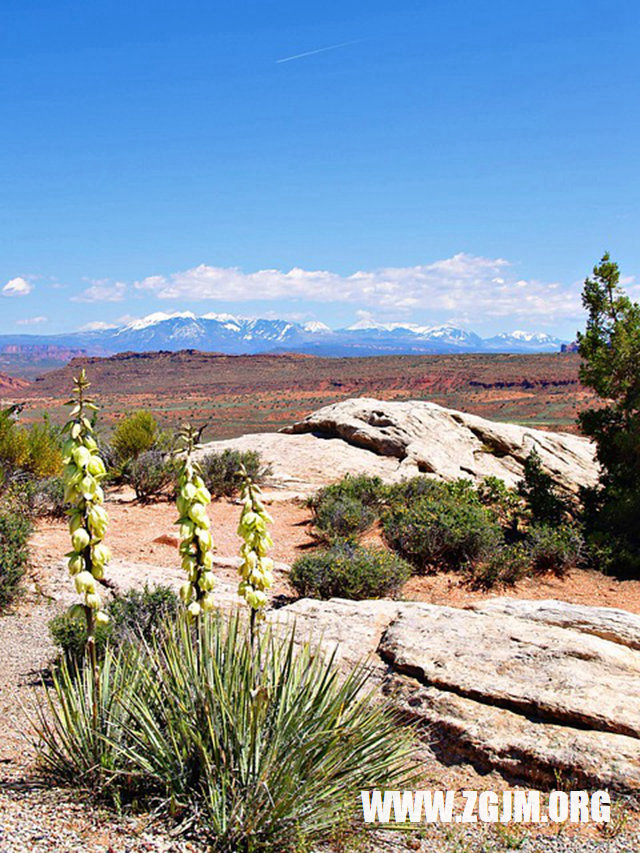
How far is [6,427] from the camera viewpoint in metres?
11.5

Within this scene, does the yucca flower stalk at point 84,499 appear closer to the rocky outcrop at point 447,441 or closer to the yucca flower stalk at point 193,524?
the yucca flower stalk at point 193,524

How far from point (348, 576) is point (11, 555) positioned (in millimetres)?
3771

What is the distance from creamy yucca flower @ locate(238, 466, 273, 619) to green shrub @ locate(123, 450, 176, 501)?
9.35 meters

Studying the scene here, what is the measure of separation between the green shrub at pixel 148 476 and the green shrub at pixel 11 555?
4345 millimetres

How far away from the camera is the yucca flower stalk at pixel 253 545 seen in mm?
3176

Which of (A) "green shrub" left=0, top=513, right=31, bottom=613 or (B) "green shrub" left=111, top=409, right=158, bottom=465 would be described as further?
(B) "green shrub" left=111, top=409, right=158, bottom=465

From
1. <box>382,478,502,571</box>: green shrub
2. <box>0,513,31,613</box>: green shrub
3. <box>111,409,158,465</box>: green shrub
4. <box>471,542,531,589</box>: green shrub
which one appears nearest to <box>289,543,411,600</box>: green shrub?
<box>382,478,502,571</box>: green shrub

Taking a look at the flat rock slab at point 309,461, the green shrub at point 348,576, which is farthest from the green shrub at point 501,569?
the flat rock slab at point 309,461

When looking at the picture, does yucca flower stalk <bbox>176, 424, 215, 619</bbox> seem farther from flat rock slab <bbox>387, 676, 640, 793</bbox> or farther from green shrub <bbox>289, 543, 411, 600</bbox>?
green shrub <bbox>289, 543, 411, 600</bbox>

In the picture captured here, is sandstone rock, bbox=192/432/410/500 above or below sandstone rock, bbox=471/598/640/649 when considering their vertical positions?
above

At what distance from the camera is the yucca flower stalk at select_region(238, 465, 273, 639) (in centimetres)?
318

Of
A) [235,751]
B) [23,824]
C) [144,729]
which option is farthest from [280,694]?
[23,824]

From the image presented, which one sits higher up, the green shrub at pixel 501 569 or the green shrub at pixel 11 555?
the green shrub at pixel 11 555

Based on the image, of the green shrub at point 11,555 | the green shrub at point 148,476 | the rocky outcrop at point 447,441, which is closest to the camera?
the green shrub at point 11,555
